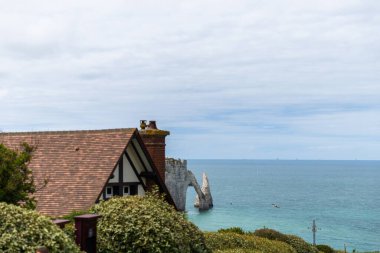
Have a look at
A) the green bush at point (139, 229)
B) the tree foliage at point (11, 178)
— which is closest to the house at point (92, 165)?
the tree foliage at point (11, 178)

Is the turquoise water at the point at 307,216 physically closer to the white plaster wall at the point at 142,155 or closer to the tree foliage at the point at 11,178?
the white plaster wall at the point at 142,155

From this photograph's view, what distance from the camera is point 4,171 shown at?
14.6 metres

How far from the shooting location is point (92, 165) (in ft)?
69.2

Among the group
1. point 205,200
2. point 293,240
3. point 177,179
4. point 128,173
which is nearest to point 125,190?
point 128,173

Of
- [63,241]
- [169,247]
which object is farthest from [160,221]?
[63,241]

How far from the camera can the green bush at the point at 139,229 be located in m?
12.2

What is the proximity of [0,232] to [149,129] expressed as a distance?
14.0m

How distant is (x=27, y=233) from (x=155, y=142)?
45.5ft

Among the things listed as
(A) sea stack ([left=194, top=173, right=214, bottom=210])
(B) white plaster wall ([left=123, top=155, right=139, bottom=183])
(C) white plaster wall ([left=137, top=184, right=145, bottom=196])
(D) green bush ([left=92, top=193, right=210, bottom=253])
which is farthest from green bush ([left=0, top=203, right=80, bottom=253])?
(A) sea stack ([left=194, top=173, right=214, bottom=210])

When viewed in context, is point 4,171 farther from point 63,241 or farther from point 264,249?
point 264,249

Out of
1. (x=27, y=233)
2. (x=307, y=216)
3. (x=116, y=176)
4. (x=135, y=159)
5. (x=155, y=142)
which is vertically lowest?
(x=307, y=216)

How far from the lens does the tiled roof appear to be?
19.7 meters

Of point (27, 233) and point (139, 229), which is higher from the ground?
point (27, 233)

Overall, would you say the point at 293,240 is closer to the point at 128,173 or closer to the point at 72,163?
the point at 128,173
